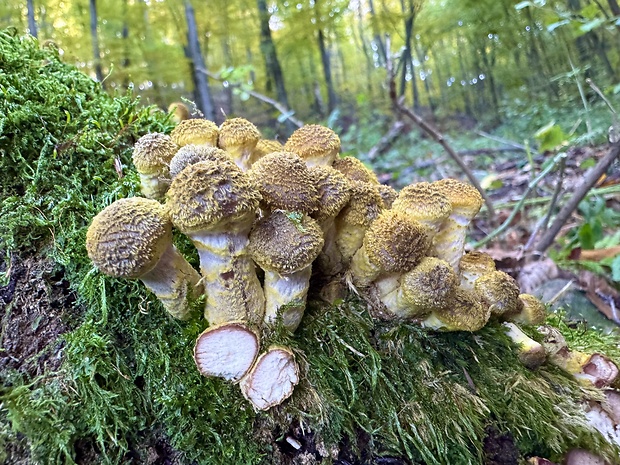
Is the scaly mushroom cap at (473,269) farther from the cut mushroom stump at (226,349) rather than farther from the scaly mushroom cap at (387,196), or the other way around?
the cut mushroom stump at (226,349)

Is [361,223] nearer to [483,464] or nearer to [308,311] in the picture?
[308,311]

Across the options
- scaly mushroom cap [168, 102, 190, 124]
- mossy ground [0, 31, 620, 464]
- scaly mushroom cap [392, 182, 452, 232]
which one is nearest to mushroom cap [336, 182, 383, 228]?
scaly mushroom cap [392, 182, 452, 232]

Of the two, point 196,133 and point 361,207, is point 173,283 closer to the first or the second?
point 196,133

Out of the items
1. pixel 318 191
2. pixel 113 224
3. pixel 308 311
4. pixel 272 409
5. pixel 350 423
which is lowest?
pixel 350 423

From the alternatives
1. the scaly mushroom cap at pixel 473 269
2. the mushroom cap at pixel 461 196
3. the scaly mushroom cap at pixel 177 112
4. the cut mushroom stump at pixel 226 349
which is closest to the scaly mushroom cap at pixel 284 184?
the cut mushroom stump at pixel 226 349

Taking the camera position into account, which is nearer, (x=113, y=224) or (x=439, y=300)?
(x=113, y=224)

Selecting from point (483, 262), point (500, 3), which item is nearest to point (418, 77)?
point (500, 3)

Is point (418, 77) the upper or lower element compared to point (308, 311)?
lower
